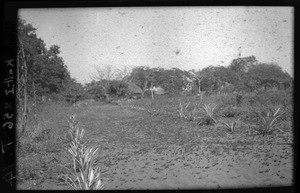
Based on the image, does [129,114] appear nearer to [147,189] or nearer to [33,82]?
[147,189]

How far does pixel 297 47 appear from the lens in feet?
11.5

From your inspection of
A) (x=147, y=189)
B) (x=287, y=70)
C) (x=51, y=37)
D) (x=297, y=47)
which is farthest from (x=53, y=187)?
(x=297, y=47)

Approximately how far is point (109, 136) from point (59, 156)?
65cm

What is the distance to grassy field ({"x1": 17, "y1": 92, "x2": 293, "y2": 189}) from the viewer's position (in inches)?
133

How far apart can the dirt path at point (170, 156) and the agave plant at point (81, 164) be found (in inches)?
4.1

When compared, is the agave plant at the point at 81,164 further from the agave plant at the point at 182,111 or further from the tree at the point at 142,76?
the agave plant at the point at 182,111

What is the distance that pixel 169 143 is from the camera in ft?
11.5

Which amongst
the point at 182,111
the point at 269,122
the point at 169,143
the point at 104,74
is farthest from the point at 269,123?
the point at 104,74

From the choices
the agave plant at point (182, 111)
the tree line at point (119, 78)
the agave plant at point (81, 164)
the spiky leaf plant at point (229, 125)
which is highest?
the tree line at point (119, 78)

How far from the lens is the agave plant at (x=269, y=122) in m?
3.50

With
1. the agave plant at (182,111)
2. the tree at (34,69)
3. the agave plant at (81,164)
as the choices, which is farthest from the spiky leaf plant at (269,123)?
the tree at (34,69)

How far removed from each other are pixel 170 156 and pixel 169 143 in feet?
0.53

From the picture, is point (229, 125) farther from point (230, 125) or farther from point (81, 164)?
point (81, 164)

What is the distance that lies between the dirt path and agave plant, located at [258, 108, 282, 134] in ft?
0.58
